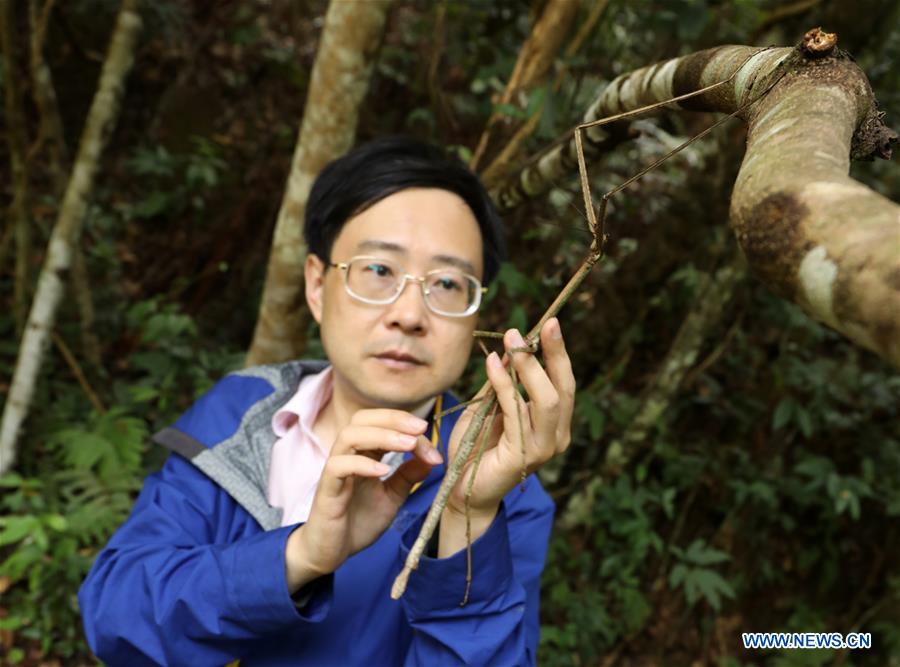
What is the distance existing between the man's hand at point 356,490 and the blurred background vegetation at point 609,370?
158 cm

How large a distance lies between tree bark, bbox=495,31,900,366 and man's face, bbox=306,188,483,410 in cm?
89

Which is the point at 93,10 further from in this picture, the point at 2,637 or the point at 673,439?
the point at 673,439

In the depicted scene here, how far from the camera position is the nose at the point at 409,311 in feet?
5.26

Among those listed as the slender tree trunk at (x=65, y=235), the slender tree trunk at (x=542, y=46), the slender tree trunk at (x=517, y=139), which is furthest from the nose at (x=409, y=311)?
the slender tree trunk at (x=65, y=235)

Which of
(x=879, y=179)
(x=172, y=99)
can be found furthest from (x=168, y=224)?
(x=879, y=179)

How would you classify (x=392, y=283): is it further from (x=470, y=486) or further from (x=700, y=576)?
(x=700, y=576)

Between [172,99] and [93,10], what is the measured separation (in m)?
0.85

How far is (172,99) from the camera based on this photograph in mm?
5789

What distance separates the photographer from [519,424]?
3.82 feet

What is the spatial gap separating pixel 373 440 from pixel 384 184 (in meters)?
0.81

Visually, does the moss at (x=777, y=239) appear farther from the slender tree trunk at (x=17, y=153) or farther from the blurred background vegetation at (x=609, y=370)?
the slender tree trunk at (x=17, y=153)

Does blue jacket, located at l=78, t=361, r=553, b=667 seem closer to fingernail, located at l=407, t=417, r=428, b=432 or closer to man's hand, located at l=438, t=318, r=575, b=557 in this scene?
man's hand, located at l=438, t=318, r=575, b=557

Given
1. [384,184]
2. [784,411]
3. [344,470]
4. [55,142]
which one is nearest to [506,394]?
[344,470]

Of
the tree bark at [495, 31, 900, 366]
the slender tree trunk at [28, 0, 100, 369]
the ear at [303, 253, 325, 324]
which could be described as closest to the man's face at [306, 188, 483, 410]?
the ear at [303, 253, 325, 324]
